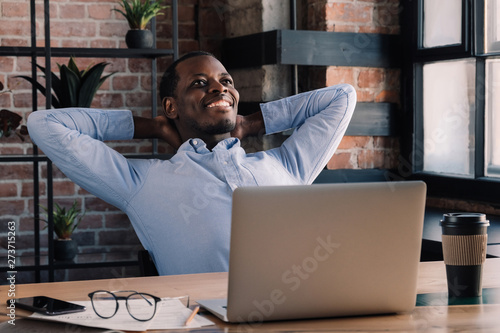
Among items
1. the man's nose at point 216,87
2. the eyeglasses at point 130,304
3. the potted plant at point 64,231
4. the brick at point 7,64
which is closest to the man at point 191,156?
the man's nose at point 216,87

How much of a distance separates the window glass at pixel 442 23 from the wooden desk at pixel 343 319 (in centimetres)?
168

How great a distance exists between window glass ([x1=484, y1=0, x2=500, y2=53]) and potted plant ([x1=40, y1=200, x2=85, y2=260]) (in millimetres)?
2050

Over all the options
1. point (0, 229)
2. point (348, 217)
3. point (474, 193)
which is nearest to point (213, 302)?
point (348, 217)

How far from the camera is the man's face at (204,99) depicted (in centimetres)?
237

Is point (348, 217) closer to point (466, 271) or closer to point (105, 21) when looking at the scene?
point (466, 271)

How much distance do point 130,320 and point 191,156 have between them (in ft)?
3.51

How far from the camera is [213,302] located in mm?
1383

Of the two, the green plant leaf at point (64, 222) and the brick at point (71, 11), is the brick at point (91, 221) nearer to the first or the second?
the green plant leaf at point (64, 222)

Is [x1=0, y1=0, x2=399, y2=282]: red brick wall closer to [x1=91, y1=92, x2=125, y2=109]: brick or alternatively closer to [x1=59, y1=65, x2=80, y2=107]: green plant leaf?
[x1=91, y1=92, x2=125, y2=109]: brick

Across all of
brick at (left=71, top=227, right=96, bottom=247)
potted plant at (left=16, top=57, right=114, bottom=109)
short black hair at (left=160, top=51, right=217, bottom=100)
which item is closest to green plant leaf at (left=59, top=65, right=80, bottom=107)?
potted plant at (left=16, top=57, right=114, bottom=109)

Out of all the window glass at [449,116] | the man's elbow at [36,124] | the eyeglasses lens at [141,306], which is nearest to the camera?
the eyeglasses lens at [141,306]

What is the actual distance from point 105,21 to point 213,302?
261 centimetres

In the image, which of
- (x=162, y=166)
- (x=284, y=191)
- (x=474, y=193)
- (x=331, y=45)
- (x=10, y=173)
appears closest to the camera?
(x=284, y=191)

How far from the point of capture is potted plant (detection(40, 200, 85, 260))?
3277mm
